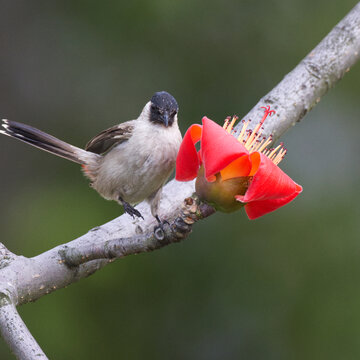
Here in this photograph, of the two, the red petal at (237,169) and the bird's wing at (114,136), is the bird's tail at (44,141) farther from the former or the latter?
the red petal at (237,169)

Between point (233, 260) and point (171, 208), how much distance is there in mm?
1720

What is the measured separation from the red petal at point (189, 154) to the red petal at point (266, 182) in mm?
210

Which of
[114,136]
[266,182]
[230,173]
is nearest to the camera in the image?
[266,182]

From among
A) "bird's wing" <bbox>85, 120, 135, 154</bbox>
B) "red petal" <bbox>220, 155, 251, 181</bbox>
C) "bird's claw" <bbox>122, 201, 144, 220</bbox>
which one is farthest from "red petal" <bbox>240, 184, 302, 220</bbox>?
"bird's wing" <bbox>85, 120, 135, 154</bbox>

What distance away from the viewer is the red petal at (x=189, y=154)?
84.7 inches

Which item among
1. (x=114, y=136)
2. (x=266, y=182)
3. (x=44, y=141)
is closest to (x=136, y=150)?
(x=114, y=136)

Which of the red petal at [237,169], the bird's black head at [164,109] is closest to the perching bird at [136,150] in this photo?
the bird's black head at [164,109]

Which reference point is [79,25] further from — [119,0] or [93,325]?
[93,325]

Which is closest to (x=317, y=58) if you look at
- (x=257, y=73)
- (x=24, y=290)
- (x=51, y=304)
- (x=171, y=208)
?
(x=171, y=208)

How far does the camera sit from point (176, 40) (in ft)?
18.0

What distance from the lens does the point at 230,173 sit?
211 centimetres

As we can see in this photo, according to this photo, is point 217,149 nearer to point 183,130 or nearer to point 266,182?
point 266,182

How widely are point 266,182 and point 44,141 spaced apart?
2.05 m

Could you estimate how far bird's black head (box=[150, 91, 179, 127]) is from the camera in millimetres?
3594
